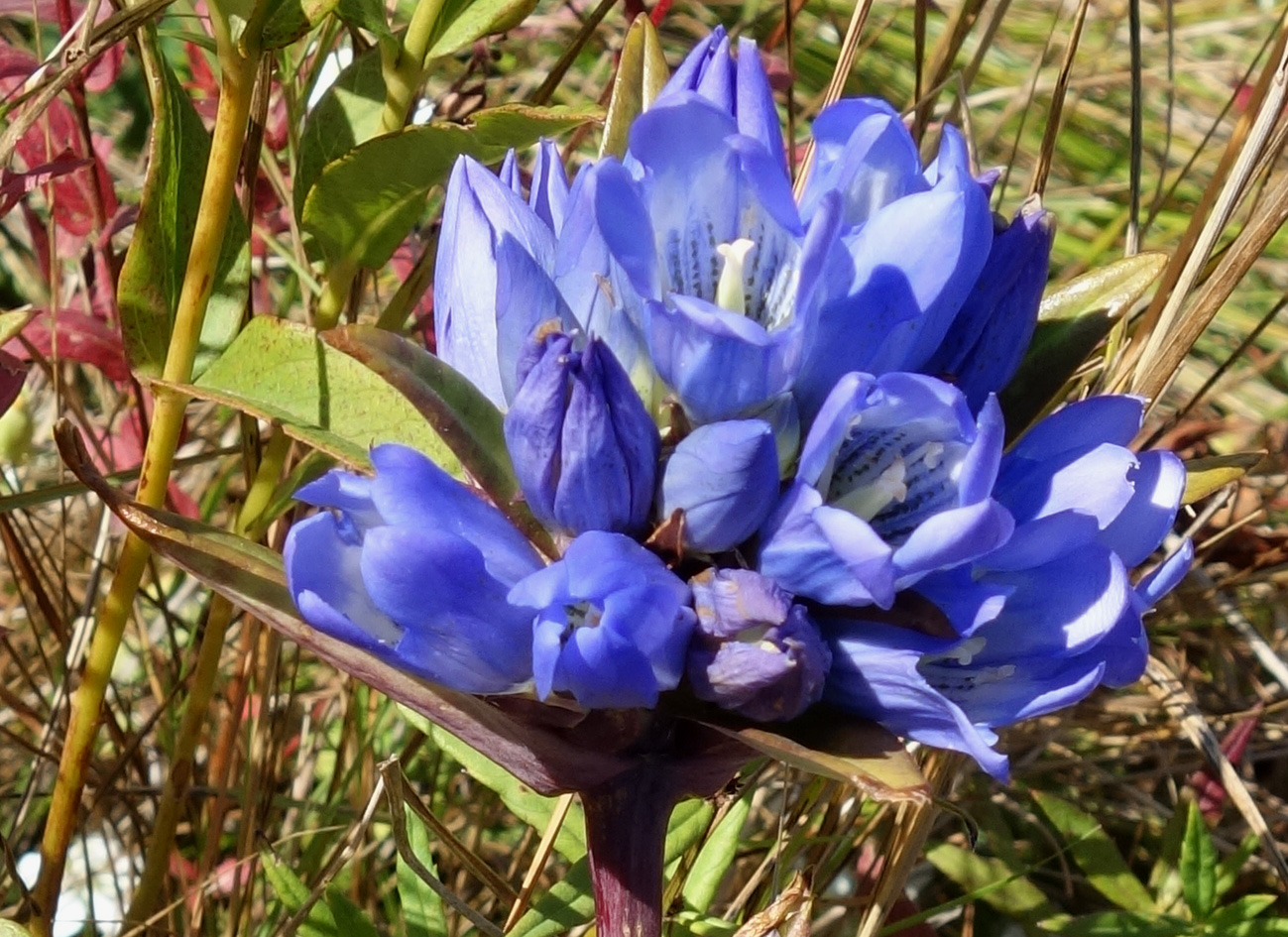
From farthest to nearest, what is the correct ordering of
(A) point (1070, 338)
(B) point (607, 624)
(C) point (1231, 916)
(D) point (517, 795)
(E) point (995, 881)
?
(E) point (995, 881)
(C) point (1231, 916)
(D) point (517, 795)
(A) point (1070, 338)
(B) point (607, 624)

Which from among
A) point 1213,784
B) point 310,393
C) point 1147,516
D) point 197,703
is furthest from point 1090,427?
point 1213,784

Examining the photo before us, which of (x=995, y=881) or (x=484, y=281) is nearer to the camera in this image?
(x=484, y=281)

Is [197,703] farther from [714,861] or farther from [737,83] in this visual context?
[737,83]

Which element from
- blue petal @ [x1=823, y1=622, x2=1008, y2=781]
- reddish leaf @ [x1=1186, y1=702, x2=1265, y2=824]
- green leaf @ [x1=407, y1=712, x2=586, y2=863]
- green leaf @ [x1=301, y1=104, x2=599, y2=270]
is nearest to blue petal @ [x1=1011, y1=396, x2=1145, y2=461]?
blue petal @ [x1=823, y1=622, x2=1008, y2=781]

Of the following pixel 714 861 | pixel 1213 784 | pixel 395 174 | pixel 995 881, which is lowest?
pixel 1213 784

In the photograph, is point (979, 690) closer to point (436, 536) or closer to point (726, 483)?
point (726, 483)

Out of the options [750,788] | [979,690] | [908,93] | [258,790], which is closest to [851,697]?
[979,690]
